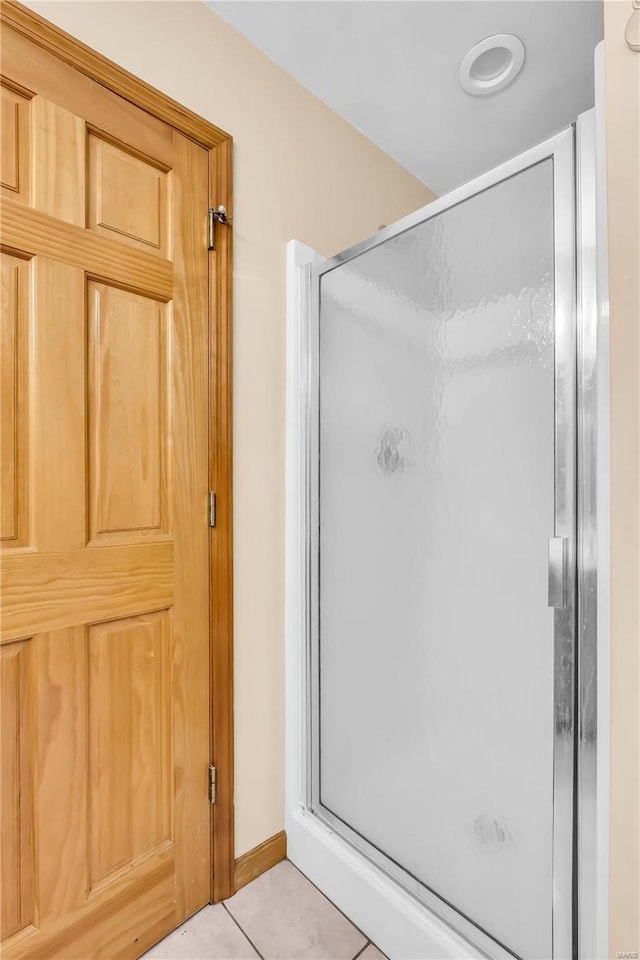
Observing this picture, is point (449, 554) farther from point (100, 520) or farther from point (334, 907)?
point (334, 907)

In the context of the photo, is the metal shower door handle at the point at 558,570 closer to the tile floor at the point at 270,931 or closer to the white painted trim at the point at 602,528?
the white painted trim at the point at 602,528

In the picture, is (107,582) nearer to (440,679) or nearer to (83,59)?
(440,679)

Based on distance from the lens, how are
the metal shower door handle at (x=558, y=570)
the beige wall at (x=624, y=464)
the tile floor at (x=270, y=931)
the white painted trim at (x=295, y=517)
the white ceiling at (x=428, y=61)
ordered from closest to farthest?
the beige wall at (x=624, y=464)
the metal shower door handle at (x=558, y=570)
the tile floor at (x=270, y=931)
the white ceiling at (x=428, y=61)
the white painted trim at (x=295, y=517)

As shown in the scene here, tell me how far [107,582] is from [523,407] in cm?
94

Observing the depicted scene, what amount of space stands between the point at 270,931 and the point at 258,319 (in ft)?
5.09

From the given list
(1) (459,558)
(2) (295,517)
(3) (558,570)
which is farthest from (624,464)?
(2) (295,517)

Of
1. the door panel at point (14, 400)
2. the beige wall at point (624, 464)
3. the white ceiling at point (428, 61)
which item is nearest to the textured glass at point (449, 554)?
the beige wall at point (624, 464)

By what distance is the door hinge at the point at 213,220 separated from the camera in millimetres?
1253

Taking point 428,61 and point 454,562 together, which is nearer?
point 454,562

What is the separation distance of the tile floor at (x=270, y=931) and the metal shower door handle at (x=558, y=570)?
0.96m

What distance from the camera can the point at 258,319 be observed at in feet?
4.53

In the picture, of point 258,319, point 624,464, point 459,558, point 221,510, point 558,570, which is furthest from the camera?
point 258,319

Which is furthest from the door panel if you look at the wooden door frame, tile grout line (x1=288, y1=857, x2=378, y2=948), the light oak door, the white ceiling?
tile grout line (x1=288, y1=857, x2=378, y2=948)

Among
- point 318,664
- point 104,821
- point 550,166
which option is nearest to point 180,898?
point 104,821
